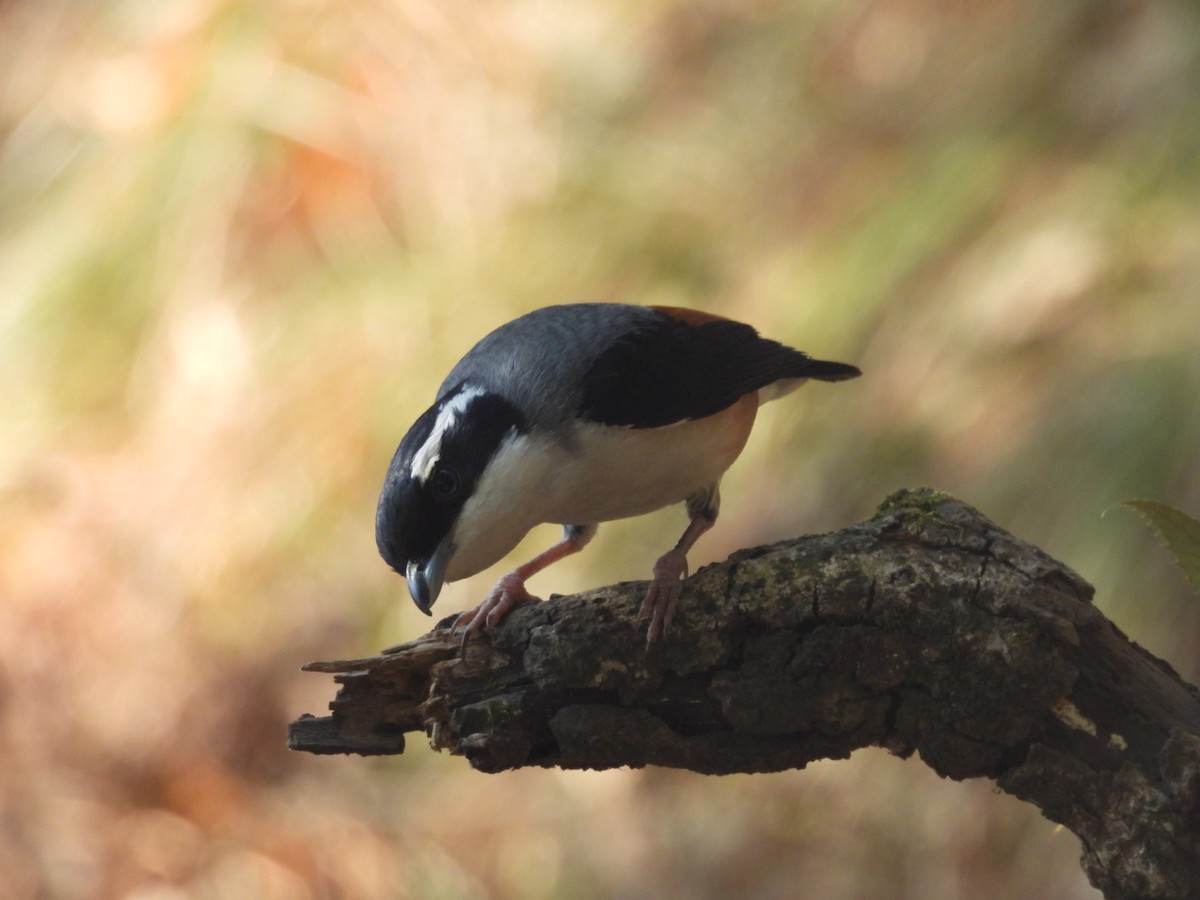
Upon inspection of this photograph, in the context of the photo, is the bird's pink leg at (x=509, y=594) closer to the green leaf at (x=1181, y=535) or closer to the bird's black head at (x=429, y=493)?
the bird's black head at (x=429, y=493)

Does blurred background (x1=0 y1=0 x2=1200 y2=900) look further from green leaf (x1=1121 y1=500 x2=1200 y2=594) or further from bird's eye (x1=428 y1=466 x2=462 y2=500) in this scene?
green leaf (x1=1121 y1=500 x2=1200 y2=594)

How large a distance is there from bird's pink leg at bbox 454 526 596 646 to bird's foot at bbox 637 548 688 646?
0.32 metres

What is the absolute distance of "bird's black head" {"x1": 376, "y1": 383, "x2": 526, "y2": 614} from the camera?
7.21 ft

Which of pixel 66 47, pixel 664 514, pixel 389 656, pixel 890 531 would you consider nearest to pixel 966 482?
→ pixel 664 514

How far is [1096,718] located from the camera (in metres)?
1.78

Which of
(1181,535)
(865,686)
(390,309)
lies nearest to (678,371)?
(865,686)

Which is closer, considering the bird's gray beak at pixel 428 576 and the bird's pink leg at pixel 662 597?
the bird's pink leg at pixel 662 597

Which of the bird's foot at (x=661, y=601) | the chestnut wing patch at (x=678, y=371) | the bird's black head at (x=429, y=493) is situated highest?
the chestnut wing patch at (x=678, y=371)

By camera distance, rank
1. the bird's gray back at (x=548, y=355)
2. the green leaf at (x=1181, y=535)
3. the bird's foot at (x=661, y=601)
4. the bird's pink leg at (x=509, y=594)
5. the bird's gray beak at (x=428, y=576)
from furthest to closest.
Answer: the bird's gray back at (x=548, y=355), the bird's pink leg at (x=509, y=594), the bird's gray beak at (x=428, y=576), the bird's foot at (x=661, y=601), the green leaf at (x=1181, y=535)

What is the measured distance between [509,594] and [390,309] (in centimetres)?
223

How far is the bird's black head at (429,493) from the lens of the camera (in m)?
2.20

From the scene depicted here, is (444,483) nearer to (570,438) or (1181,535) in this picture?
(570,438)

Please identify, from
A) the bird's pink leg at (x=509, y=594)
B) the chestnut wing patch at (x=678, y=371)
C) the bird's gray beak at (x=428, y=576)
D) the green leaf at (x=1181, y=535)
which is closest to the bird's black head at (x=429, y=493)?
the bird's gray beak at (x=428, y=576)

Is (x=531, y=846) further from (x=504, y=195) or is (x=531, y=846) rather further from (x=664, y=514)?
(x=504, y=195)
